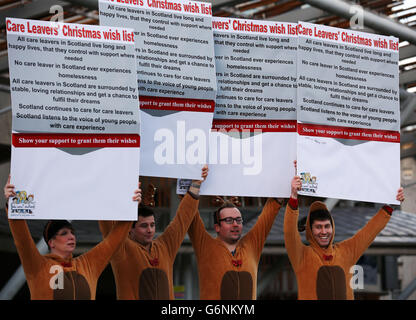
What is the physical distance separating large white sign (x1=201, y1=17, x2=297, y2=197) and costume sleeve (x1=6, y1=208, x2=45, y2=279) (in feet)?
4.46

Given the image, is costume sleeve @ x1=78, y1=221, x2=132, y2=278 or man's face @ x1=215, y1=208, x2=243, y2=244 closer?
costume sleeve @ x1=78, y1=221, x2=132, y2=278

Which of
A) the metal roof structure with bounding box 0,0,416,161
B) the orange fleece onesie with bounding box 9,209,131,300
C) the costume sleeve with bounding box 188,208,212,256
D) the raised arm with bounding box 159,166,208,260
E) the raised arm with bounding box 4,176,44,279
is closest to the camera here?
the raised arm with bounding box 4,176,44,279

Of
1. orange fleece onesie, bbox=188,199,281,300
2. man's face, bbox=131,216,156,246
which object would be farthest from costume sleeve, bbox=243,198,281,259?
man's face, bbox=131,216,156,246

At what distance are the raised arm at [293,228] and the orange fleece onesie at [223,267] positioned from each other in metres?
0.30

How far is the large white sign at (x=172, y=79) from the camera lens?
18.2 ft

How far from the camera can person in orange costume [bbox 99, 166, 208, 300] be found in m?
5.82

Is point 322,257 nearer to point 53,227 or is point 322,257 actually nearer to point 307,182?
point 307,182

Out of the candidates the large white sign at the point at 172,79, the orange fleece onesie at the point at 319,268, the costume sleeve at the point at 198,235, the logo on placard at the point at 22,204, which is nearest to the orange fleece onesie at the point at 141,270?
the costume sleeve at the point at 198,235

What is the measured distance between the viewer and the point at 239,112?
5918 mm

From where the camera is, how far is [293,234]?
6.25 metres

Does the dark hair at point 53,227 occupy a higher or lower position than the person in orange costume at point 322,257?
higher

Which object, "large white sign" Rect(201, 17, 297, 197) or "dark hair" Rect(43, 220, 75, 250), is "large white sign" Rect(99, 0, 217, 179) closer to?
"large white sign" Rect(201, 17, 297, 197)

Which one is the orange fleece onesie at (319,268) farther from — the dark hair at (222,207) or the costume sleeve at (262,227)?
the dark hair at (222,207)
